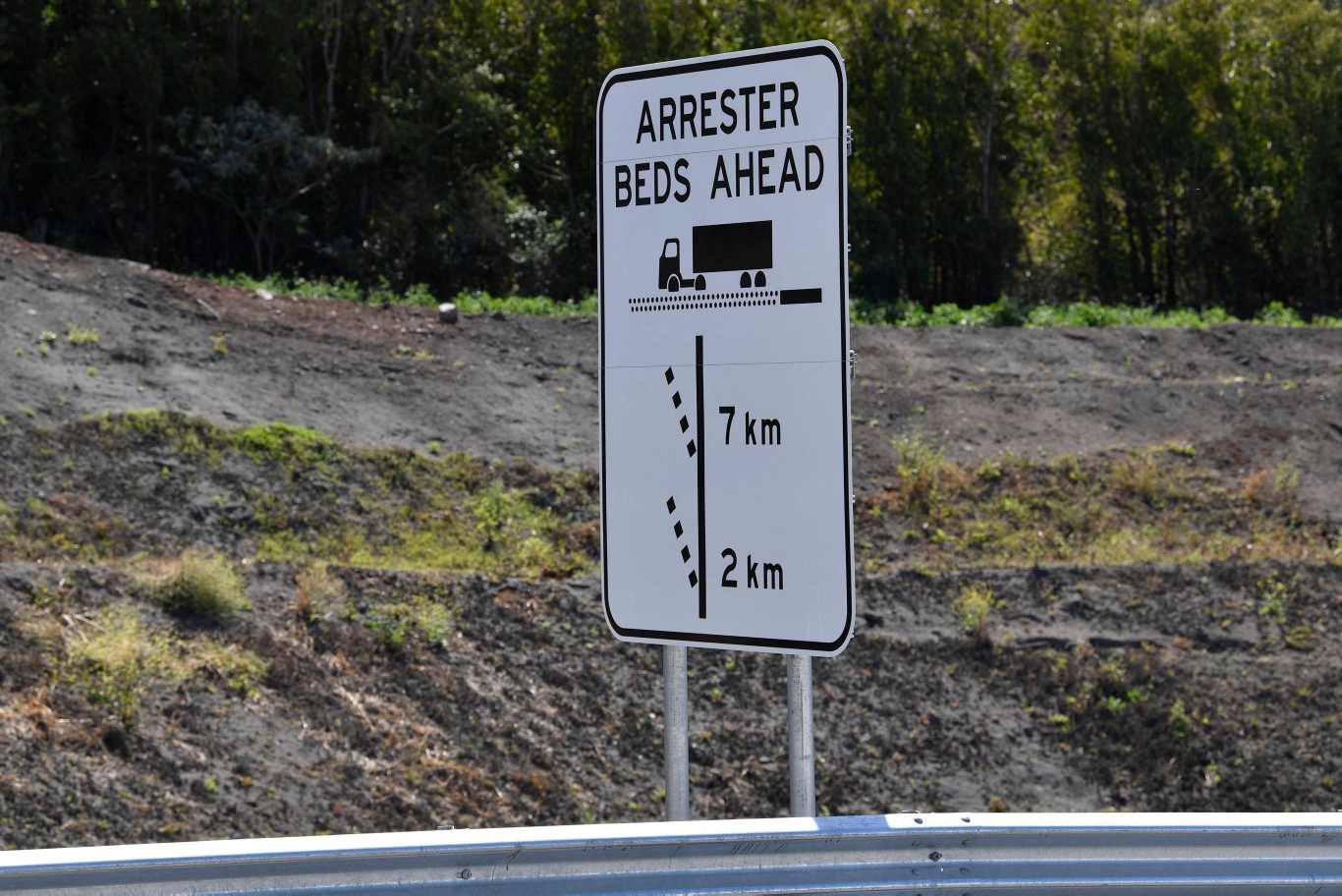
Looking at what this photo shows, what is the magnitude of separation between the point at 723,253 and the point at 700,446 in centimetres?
42

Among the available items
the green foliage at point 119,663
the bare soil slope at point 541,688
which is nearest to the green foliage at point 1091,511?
the bare soil slope at point 541,688

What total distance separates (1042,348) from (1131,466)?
13.3 feet

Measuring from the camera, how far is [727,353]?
9.63ft

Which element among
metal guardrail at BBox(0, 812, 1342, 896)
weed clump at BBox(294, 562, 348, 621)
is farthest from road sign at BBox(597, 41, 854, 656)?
Answer: weed clump at BBox(294, 562, 348, 621)

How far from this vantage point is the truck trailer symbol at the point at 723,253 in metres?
2.89

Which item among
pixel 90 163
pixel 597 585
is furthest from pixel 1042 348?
pixel 90 163

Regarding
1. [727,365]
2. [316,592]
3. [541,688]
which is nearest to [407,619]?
[316,592]

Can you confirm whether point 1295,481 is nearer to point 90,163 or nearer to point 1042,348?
point 1042,348

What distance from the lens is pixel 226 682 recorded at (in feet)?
23.5

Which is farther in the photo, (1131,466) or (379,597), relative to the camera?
(1131,466)

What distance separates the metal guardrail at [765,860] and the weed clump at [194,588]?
5.14m

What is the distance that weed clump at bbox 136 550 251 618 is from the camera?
766 cm

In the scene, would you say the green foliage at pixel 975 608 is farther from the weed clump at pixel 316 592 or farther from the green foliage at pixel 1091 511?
the weed clump at pixel 316 592

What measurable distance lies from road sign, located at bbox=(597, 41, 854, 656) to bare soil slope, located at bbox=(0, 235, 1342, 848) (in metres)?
4.00
